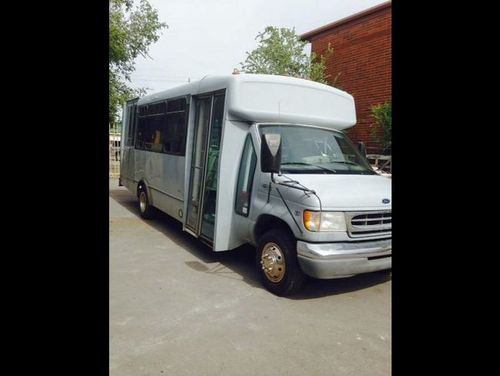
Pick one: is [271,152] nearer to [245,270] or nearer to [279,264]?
[279,264]

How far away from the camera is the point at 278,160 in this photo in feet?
14.7

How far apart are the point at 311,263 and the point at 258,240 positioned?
1044mm

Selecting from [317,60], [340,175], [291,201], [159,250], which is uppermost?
[317,60]

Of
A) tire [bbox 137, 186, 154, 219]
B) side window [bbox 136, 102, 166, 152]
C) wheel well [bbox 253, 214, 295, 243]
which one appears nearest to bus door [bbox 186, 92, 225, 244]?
wheel well [bbox 253, 214, 295, 243]

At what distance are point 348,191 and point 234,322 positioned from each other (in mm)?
1924

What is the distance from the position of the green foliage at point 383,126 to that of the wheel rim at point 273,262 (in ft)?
19.4

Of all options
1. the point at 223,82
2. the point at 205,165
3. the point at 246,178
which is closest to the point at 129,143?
the point at 205,165

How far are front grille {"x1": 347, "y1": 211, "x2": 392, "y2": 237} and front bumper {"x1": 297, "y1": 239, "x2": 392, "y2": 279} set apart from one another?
0.13 metres

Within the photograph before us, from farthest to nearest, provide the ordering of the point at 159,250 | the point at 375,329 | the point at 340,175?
the point at 159,250, the point at 340,175, the point at 375,329

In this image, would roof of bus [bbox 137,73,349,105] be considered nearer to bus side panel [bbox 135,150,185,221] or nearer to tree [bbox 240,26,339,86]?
bus side panel [bbox 135,150,185,221]

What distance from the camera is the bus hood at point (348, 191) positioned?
4.27 metres

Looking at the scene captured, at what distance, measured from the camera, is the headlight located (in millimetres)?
4231
